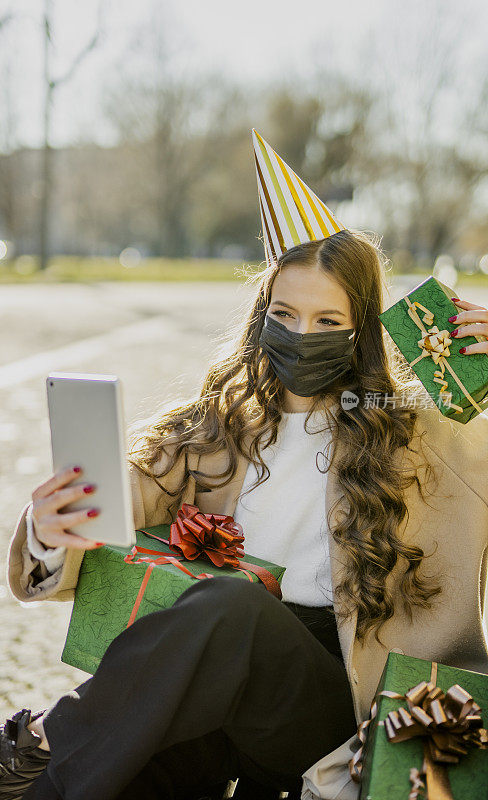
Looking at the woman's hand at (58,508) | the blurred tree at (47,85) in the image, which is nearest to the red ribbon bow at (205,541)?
the woman's hand at (58,508)

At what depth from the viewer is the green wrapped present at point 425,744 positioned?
5.49ft

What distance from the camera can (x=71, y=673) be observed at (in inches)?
120

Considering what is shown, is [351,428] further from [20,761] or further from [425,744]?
[20,761]

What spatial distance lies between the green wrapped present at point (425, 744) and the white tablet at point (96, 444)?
2.28 feet

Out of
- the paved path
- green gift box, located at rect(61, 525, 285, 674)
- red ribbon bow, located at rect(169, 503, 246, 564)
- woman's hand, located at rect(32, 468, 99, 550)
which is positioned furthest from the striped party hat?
woman's hand, located at rect(32, 468, 99, 550)

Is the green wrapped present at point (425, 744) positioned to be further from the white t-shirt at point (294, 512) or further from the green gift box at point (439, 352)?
the green gift box at point (439, 352)

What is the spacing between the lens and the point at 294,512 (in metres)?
2.55

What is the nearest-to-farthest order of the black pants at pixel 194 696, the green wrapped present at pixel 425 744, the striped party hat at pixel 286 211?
the green wrapped present at pixel 425 744
the black pants at pixel 194 696
the striped party hat at pixel 286 211

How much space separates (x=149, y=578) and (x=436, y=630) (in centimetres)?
88

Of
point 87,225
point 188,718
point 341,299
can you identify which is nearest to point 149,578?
point 188,718

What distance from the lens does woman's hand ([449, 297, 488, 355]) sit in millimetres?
2279

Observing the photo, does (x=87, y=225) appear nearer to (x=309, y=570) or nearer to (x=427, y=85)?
(x=427, y=85)

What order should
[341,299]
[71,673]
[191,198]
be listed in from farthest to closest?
[191,198], [71,673], [341,299]

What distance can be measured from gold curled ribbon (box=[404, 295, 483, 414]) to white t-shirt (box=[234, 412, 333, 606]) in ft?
1.55
